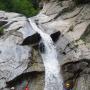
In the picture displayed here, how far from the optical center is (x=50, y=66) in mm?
24359

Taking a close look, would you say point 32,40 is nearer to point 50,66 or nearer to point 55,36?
point 55,36

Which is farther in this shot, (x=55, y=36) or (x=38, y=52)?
(x=55, y=36)

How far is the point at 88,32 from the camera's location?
2684 cm

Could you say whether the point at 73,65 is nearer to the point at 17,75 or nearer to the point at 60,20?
the point at 17,75

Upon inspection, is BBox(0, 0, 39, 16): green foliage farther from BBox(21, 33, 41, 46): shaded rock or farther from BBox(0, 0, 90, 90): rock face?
BBox(21, 33, 41, 46): shaded rock

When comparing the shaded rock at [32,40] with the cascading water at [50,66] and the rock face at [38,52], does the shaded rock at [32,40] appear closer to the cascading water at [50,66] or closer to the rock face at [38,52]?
the rock face at [38,52]

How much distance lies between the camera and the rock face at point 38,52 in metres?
22.6

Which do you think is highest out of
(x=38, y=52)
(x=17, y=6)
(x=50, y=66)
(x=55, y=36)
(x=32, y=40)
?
(x=17, y=6)

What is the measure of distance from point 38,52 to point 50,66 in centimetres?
143

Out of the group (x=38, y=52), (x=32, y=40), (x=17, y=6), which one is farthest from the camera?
(x=17, y=6)

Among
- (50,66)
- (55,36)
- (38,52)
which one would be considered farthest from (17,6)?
(50,66)

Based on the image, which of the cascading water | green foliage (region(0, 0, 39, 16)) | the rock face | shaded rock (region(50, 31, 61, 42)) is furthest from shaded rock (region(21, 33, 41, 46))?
green foliage (region(0, 0, 39, 16))

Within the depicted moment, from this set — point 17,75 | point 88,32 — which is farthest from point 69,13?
point 17,75

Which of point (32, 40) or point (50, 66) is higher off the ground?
point (32, 40)
